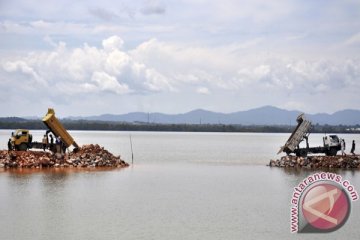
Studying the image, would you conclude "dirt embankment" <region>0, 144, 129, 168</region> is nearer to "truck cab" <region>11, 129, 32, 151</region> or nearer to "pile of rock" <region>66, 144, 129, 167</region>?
"pile of rock" <region>66, 144, 129, 167</region>

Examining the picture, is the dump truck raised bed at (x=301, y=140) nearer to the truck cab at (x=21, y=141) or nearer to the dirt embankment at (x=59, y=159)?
the dirt embankment at (x=59, y=159)

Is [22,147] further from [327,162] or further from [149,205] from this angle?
[327,162]

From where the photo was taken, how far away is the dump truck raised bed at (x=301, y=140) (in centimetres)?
5111

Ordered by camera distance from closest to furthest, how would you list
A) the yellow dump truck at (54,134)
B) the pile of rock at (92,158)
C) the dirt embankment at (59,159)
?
the dirt embankment at (59,159), the pile of rock at (92,158), the yellow dump truck at (54,134)

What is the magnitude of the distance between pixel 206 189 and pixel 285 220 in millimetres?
11207

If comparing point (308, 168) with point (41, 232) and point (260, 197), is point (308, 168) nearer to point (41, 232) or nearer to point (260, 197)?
point (260, 197)

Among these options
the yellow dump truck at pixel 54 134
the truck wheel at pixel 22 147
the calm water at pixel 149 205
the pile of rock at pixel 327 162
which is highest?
the yellow dump truck at pixel 54 134

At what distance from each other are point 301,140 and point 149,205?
2527cm

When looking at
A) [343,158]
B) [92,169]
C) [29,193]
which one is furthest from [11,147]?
[343,158]

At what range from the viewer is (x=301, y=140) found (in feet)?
169

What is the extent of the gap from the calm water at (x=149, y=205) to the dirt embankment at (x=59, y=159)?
2.94 meters

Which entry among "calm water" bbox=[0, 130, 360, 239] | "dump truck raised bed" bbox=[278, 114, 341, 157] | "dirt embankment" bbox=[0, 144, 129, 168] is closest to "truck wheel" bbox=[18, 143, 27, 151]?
"dirt embankment" bbox=[0, 144, 129, 168]

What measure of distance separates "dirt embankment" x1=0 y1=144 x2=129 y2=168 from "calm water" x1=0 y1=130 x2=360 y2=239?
2942 millimetres

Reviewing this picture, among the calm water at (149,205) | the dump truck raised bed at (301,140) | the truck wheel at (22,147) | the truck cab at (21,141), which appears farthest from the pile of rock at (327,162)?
the truck wheel at (22,147)
